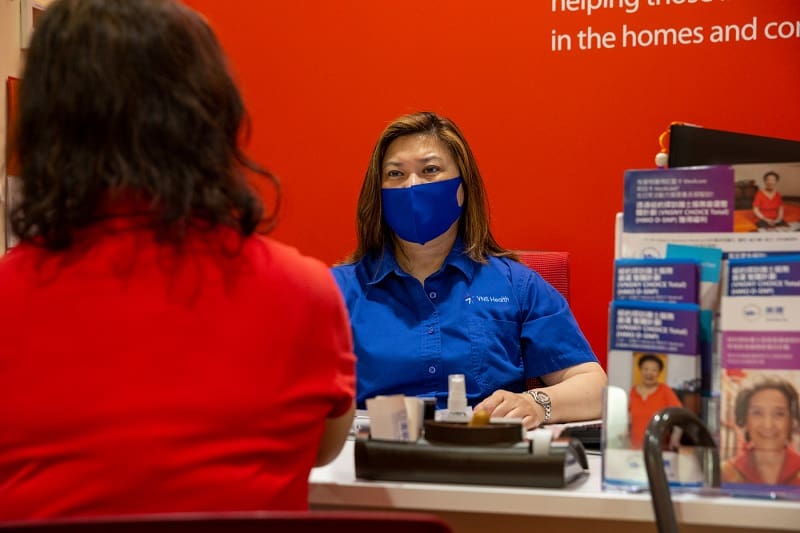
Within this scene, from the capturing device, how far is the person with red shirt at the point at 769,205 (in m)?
1.62

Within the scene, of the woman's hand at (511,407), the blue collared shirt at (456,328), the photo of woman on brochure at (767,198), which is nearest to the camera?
the photo of woman on brochure at (767,198)

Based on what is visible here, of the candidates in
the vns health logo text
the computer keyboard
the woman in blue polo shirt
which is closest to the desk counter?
the computer keyboard

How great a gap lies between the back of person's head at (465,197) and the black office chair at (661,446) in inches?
48.1

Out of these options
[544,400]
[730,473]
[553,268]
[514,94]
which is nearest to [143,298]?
[730,473]

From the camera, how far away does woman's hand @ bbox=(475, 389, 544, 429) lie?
81.6 inches

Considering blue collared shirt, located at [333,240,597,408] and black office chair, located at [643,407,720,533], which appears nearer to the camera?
black office chair, located at [643,407,720,533]

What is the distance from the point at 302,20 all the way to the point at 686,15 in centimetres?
142

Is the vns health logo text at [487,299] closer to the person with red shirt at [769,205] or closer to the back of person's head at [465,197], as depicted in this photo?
the back of person's head at [465,197]

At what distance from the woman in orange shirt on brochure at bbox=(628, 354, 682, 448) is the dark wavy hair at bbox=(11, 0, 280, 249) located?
625 mm

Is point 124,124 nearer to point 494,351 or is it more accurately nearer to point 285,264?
point 285,264

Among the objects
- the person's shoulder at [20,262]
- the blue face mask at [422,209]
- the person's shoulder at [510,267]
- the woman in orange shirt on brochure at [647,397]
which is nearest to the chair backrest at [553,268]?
the person's shoulder at [510,267]

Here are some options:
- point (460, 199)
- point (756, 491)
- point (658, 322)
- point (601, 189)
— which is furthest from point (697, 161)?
point (601, 189)

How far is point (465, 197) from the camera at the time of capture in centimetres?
267

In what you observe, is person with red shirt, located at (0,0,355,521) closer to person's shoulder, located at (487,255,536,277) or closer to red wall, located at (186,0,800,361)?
person's shoulder, located at (487,255,536,277)
